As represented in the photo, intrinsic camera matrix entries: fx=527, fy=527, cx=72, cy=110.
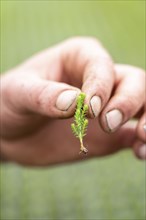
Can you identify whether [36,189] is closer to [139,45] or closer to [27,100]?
[27,100]

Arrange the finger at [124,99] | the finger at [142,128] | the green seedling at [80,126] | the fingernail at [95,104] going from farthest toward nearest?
the finger at [142,128] → the finger at [124,99] → the fingernail at [95,104] → the green seedling at [80,126]

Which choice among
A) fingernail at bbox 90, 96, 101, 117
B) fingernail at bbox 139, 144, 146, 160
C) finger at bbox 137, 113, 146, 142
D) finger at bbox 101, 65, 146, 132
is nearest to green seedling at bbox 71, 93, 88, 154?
fingernail at bbox 90, 96, 101, 117

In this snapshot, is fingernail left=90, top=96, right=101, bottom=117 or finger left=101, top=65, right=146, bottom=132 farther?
finger left=101, top=65, right=146, bottom=132

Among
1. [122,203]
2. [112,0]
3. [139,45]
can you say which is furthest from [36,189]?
[112,0]

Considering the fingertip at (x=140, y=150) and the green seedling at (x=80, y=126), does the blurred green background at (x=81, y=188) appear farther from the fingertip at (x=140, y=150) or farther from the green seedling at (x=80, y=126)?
the green seedling at (x=80, y=126)

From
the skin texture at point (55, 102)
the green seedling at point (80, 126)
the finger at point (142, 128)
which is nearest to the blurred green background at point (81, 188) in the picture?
the skin texture at point (55, 102)

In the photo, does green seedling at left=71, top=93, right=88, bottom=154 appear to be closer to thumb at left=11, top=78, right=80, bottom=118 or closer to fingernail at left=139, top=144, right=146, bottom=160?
thumb at left=11, top=78, right=80, bottom=118
